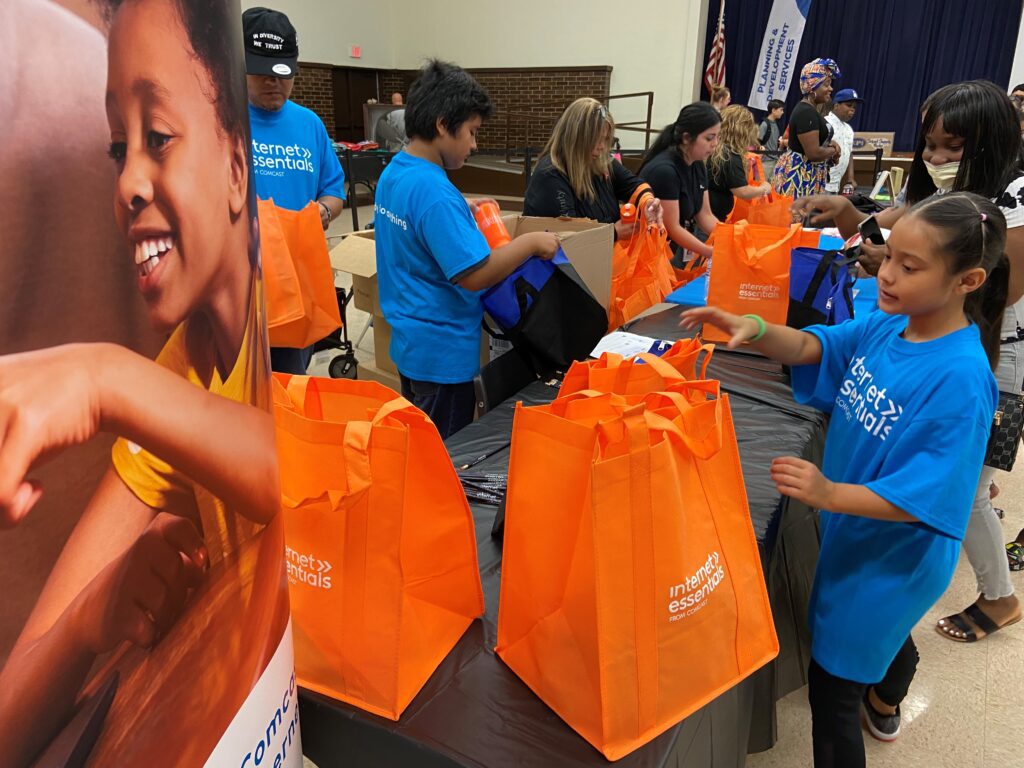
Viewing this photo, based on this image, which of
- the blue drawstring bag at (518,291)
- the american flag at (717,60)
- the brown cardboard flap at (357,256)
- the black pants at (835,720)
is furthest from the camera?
the american flag at (717,60)

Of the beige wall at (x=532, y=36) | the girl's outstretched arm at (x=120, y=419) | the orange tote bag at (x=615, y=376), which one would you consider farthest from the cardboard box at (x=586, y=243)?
the beige wall at (x=532, y=36)

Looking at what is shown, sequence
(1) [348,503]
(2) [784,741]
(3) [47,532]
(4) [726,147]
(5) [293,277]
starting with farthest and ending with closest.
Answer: (4) [726,147]
(5) [293,277]
(2) [784,741]
(1) [348,503]
(3) [47,532]

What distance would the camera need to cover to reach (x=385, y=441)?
2.73ft

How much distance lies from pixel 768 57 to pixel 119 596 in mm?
12457

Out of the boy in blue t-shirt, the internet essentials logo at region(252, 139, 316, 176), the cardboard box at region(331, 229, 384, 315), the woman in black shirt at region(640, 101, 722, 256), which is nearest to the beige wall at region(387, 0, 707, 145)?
the woman in black shirt at region(640, 101, 722, 256)

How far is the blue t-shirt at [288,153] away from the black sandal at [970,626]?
7.93ft

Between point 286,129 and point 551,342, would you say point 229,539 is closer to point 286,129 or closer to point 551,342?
point 551,342

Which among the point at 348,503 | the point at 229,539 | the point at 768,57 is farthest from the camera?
the point at 768,57

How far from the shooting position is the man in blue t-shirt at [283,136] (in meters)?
2.10

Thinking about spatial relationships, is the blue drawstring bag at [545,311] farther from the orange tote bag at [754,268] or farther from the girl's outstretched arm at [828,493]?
the girl's outstretched arm at [828,493]

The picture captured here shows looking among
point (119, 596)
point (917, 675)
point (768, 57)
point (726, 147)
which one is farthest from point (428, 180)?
point (768, 57)

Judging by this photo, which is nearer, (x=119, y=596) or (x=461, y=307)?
(x=119, y=596)

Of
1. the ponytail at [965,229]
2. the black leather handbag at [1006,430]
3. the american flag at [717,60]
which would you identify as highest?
the american flag at [717,60]

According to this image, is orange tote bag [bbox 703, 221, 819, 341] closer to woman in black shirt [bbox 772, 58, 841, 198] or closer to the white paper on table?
the white paper on table
